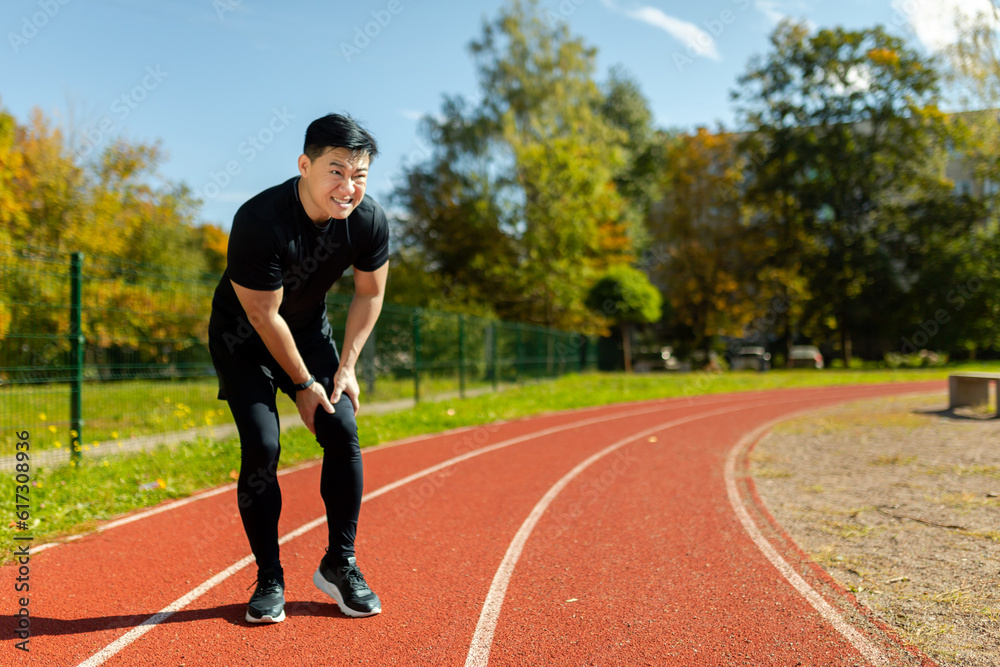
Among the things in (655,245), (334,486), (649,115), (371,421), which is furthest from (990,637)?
(649,115)

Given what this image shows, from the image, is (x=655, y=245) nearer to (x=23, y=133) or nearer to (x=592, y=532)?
(x=23, y=133)

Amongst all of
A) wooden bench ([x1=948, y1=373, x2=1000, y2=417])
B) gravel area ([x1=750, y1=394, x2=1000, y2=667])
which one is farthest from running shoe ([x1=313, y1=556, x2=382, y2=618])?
wooden bench ([x1=948, y1=373, x2=1000, y2=417])

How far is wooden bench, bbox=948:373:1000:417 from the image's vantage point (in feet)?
40.3

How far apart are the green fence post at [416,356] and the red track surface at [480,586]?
638 cm

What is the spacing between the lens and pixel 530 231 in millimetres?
29938

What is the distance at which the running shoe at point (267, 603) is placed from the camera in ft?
10.2

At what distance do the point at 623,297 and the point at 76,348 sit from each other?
28.3 metres

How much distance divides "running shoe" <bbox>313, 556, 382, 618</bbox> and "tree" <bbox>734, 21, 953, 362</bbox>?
114ft

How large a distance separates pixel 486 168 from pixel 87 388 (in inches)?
1087

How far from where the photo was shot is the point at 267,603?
3139 mm

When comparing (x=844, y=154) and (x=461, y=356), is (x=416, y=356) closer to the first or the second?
(x=461, y=356)

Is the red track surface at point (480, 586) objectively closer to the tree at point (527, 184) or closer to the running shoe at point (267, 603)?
the running shoe at point (267, 603)

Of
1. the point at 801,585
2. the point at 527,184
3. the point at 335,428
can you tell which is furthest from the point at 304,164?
the point at 527,184

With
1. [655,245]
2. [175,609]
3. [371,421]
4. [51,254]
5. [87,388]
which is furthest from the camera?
[655,245]
